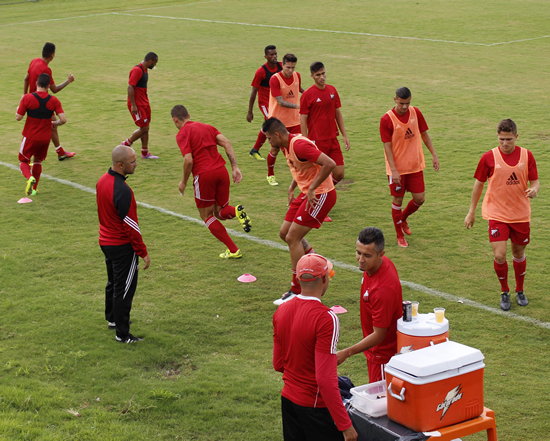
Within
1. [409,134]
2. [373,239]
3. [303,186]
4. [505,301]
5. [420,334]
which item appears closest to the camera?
[420,334]

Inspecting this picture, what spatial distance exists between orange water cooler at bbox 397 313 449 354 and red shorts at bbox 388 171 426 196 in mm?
5360

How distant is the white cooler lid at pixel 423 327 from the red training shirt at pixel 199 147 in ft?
16.4

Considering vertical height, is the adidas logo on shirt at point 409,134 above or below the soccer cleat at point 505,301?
above

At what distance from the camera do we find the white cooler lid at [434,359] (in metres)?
4.29

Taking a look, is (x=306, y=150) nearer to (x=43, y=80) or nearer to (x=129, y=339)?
(x=129, y=339)

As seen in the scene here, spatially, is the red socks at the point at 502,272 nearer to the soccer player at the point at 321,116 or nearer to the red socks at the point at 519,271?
the red socks at the point at 519,271

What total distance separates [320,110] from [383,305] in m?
6.70

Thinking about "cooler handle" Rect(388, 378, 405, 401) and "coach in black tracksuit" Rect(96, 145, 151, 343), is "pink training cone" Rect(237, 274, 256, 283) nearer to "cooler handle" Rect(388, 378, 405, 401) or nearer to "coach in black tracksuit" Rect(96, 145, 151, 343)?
"coach in black tracksuit" Rect(96, 145, 151, 343)

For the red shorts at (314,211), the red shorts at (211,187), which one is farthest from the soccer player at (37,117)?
the red shorts at (314,211)

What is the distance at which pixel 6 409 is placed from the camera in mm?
5961

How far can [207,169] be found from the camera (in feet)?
30.2

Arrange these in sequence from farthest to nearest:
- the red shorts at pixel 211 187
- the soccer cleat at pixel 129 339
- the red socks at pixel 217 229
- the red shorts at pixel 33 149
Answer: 1. the red shorts at pixel 33 149
2. the red socks at pixel 217 229
3. the red shorts at pixel 211 187
4. the soccer cleat at pixel 129 339

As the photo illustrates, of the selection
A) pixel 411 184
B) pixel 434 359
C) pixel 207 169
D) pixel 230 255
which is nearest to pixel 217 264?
pixel 230 255

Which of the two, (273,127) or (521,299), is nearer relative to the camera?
(273,127)
